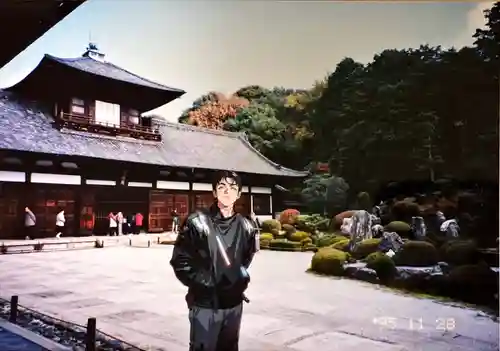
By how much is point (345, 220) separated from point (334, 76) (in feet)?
2.35

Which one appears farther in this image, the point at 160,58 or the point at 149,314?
the point at 160,58

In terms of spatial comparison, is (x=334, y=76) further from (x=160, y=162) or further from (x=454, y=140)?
(x=160, y=162)

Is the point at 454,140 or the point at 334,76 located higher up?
the point at 334,76

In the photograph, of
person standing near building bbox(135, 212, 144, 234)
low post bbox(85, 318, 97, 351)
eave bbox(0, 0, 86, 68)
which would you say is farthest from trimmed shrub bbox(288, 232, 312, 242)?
eave bbox(0, 0, 86, 68)

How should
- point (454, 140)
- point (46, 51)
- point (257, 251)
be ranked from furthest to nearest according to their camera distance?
point (46, 51) → point (454, 140) → point (257, 251)

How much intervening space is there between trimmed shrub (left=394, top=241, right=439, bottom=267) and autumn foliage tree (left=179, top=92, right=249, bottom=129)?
1.04 m

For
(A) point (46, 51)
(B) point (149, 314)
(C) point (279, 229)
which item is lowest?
(B) point (149, 314)

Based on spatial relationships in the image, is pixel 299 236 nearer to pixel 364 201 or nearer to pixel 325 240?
pixel 325 240

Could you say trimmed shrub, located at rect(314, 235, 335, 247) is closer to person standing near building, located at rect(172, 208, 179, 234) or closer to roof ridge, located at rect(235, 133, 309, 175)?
roof ridge, located at rect(235, 133, 309, 175)

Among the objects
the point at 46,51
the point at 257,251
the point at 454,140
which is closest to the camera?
the point at 257,251

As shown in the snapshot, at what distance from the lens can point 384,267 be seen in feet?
6.71

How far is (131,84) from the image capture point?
2.36 metres

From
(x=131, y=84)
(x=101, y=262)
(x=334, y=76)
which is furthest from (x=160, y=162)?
(x=334, y=76)

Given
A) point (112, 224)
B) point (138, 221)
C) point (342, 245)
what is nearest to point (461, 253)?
point (342, 245)
